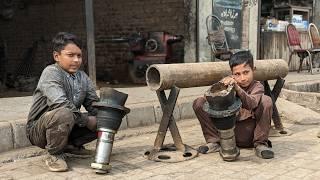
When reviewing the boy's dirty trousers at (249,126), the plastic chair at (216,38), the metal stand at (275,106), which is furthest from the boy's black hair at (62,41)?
the plastic chair at (216,38)

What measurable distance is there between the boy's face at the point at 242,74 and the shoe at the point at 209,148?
70 cm

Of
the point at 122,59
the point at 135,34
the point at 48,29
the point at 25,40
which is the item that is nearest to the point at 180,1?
the point at 135,34

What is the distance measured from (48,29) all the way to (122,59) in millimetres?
2963

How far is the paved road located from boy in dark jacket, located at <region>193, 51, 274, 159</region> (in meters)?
0.11

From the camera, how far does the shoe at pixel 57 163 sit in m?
3.75

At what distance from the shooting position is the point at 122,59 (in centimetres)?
1137

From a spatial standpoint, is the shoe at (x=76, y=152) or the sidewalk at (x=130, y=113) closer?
the shoe at (x=76, y=152)

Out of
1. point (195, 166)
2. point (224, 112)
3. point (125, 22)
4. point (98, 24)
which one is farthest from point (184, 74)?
point (98, 24)

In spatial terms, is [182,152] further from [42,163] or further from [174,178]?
[42,163]

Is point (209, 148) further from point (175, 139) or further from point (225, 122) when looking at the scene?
point (225, 122)

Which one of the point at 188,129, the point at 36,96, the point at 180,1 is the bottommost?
the point at 188,129

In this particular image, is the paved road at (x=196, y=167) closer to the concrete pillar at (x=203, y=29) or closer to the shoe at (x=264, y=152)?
the shoe at (x=264, y=152)

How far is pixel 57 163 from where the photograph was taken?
3.79 metres

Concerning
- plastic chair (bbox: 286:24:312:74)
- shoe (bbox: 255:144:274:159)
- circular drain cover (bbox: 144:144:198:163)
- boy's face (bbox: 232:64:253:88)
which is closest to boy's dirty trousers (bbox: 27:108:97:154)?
circular drain cover (bbox: 144:144:198:163)
